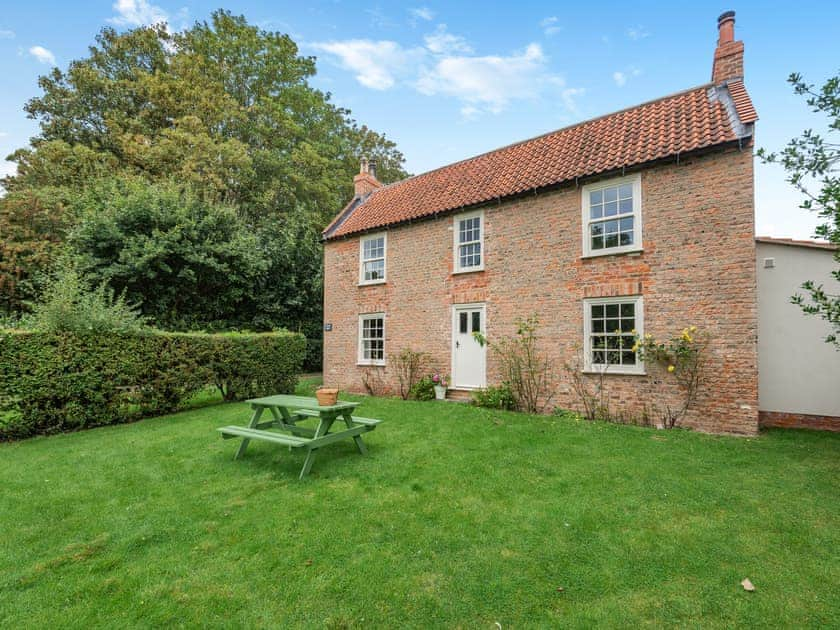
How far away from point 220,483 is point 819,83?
9.50 m

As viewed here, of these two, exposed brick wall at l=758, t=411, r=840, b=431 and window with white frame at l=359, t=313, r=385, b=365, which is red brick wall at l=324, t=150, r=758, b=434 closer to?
window with white frame at l=359, t=313, r=385, b=365

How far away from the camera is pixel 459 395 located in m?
10.9

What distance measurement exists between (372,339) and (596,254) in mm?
7626

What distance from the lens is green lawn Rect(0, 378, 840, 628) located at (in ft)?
8.74

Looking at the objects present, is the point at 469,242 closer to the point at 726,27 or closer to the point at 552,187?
the point at 552,187

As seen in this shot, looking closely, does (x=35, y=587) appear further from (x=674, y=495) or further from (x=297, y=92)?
(x=297, y=92)

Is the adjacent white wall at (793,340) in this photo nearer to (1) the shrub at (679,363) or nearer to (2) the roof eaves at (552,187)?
(1) the shrub at (679,363)

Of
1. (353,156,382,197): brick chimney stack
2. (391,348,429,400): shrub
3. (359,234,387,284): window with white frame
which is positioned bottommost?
(391,348,429,400): shrub

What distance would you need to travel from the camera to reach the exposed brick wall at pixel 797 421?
7.71 metres

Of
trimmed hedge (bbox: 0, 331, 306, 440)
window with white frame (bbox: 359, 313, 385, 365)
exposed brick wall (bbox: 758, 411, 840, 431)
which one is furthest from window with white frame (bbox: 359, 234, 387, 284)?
exposed brick wall (bbox: 758, 411, 840, 431)

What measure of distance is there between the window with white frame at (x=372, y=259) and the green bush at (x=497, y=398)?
5.28 meters

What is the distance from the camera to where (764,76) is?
8102 mm

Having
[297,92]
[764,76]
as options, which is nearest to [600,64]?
[764,76]

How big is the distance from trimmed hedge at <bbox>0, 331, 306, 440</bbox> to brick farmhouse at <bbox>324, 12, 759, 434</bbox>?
4.36 m
